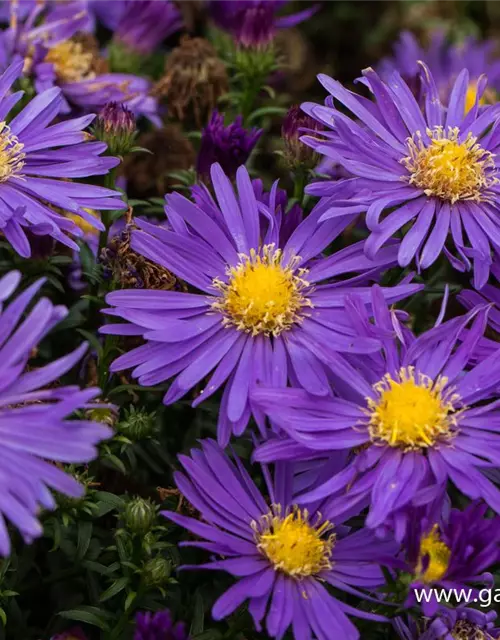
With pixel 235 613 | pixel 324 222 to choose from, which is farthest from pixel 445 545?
pixel 324 222

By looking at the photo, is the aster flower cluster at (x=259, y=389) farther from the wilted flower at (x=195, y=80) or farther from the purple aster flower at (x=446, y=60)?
the purple aster flower at (x=446, y=60)

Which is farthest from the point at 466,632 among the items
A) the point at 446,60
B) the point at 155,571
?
the point at 446,60

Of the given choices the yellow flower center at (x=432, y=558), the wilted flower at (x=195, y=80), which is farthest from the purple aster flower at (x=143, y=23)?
the yellow flower center at (x=432, y=558)

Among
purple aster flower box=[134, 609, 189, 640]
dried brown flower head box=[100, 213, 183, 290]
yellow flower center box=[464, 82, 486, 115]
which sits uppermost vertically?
yellow flower center box=[464, 82, 486, 115]

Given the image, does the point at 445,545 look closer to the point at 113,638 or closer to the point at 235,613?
the point at 235,613

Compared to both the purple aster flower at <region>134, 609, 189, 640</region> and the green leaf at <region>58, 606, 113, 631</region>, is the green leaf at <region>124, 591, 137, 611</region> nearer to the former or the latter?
the green leaf at <region>58, 606, 113, 631</region>

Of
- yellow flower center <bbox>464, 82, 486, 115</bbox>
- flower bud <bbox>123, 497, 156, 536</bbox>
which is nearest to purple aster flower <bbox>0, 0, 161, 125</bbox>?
yellow flower center <bbox>464, 82, 486, 115</bbox>

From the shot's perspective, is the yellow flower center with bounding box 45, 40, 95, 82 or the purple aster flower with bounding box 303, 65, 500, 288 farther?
the yellow flower center with bounding box 45, 40, 95, 82
